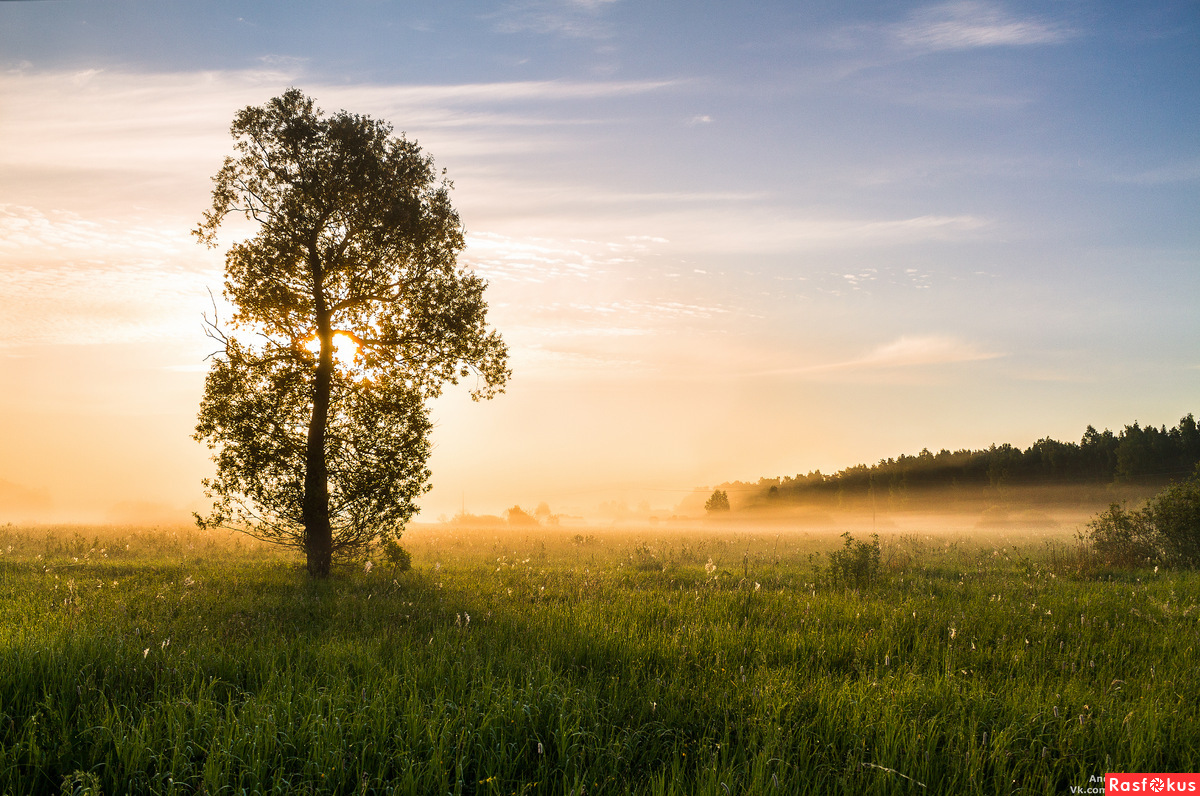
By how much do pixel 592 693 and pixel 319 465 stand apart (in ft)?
38.6

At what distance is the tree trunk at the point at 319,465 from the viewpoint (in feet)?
47.9

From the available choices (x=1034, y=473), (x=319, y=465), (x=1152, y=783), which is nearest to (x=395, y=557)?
(x=319, y=465)

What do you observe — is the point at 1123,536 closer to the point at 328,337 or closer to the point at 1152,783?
the point at 1152,783

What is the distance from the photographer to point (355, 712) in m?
4.61

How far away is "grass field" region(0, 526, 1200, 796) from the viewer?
4.14 m

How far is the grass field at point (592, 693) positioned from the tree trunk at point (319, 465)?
3.78 meters

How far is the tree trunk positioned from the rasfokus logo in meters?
14.5

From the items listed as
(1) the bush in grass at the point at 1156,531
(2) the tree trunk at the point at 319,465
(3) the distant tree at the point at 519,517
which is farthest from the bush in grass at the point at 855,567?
(3) the distant tree at the point at 519,517

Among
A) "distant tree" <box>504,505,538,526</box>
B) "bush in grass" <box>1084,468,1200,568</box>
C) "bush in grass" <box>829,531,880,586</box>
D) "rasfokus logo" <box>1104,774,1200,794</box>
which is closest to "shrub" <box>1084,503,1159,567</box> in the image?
"bush in grass" <box>1084,468,1200,568</box>

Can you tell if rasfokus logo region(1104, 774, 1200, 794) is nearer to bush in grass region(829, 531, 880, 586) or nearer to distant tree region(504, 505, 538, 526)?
bush in grass region(829, 531, 880, 586)

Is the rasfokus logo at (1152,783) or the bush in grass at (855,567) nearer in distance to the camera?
the rasfokus logo at (1152,783)

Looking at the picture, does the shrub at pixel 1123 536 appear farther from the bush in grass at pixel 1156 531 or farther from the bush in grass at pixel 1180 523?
the bush in grass at pixel 1180 523

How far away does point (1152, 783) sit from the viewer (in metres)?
4.34

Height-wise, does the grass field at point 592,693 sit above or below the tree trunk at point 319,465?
below
